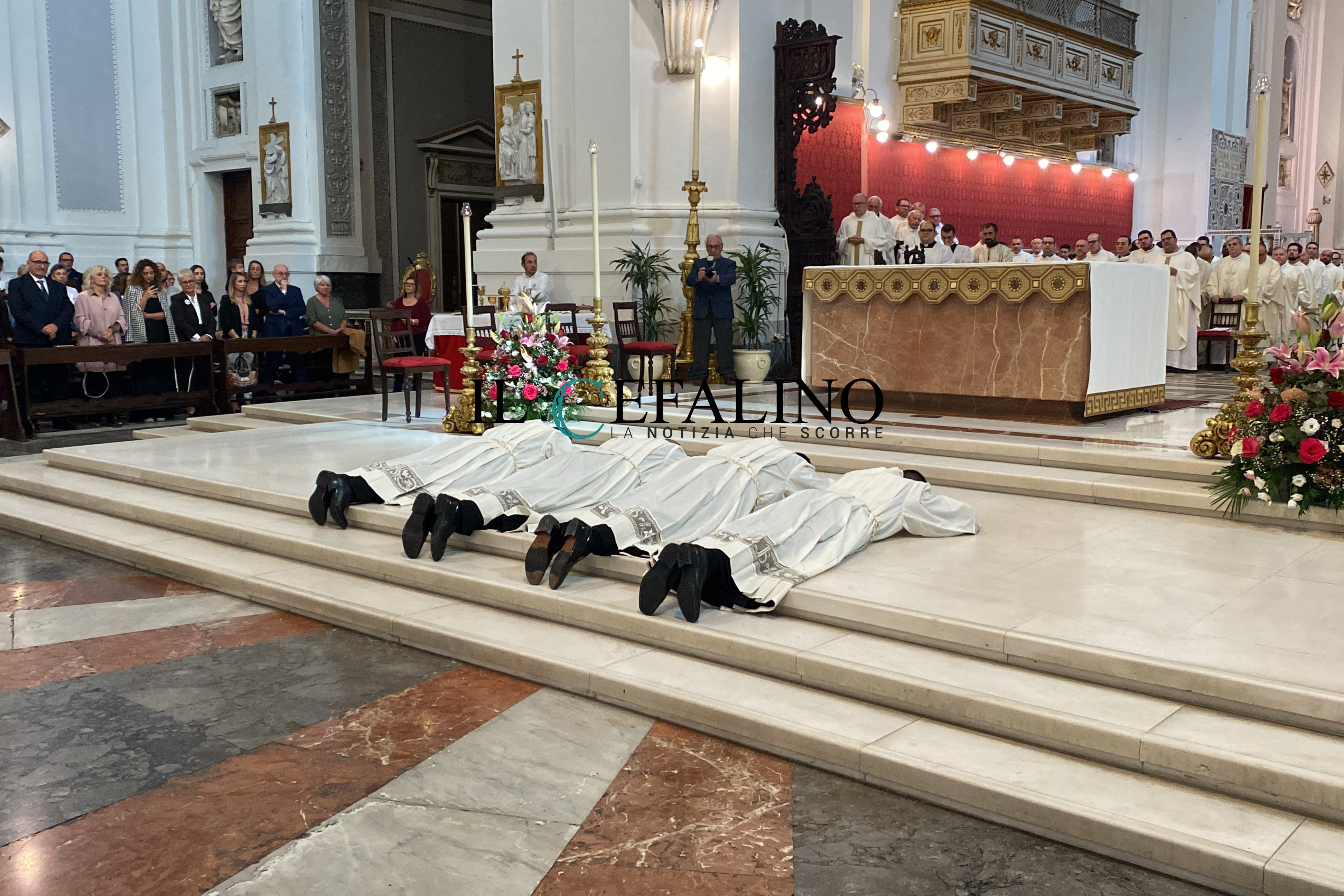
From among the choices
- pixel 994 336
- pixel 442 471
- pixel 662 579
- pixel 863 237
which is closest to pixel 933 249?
pixel 863 237

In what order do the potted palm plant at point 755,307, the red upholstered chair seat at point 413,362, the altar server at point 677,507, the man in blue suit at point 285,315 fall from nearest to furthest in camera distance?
the altar server at point 677,507 < the red upholstered chair seat at point 413,362 < the potted palm plant at point 755,307 < the man in blue suit at point 285,315

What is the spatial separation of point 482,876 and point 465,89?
1602 centimetres

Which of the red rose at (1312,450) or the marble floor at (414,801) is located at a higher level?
the red rose at (1312,450)

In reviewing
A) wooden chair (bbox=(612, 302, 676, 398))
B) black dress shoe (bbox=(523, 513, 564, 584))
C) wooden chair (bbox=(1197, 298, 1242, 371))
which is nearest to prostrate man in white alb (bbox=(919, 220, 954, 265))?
wooden chair (bbox=(612, 302, 676, 398))

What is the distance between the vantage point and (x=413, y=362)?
8320 millimetres

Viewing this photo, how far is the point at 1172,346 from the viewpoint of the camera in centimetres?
1218

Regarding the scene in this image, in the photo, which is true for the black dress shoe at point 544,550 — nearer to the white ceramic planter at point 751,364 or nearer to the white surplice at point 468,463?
the white surplice at point 468,463

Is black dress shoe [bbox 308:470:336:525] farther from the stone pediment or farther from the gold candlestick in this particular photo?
the stone pediment

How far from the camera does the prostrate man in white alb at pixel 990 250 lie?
12125 mm

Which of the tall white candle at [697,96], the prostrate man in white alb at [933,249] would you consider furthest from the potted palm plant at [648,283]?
the prostrate man in white alb at [933,249]

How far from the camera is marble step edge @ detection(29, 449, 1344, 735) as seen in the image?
9.18 feet

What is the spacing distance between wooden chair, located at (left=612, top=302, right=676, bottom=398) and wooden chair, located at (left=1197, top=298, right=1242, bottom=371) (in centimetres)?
661

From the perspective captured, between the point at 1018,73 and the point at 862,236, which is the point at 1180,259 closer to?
the point at 1018,73

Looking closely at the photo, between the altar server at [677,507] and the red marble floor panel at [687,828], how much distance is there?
3.45 ft
